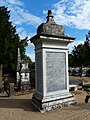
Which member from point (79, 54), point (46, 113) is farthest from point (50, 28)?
point (79, 54)

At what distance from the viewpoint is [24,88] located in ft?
59.1

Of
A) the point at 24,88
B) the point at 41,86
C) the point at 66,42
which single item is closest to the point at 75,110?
the point at 41,86

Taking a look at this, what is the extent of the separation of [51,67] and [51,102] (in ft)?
5.33

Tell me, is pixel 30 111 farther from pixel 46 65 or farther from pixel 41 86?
pixel 46 65

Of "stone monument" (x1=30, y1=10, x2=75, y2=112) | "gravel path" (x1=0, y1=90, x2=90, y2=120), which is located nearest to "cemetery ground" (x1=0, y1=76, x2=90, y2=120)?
"gravel path" (x1=0, y1=90, x2=90, y2=120)

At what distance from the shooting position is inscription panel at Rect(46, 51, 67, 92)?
32.7ft

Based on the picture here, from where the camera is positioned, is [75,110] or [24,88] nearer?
[75,110]

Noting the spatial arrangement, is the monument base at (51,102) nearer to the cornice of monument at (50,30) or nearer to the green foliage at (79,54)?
the cornice of monument at (50,30)

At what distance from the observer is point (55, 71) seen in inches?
401

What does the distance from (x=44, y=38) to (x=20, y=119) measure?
3.71 m

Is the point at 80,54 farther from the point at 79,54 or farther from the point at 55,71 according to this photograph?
the point at 55,71

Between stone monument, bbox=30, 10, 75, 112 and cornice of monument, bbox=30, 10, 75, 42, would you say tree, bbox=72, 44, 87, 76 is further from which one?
stone monument, bbox=30, 10, 75, 112

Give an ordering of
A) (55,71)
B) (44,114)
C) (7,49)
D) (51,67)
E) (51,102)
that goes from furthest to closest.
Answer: (7,49)
(55,71)
(51,67)
(51,102)
(44,114)

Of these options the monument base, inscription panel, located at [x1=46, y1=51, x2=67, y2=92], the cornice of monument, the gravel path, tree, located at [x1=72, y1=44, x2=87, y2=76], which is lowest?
the gravel path
